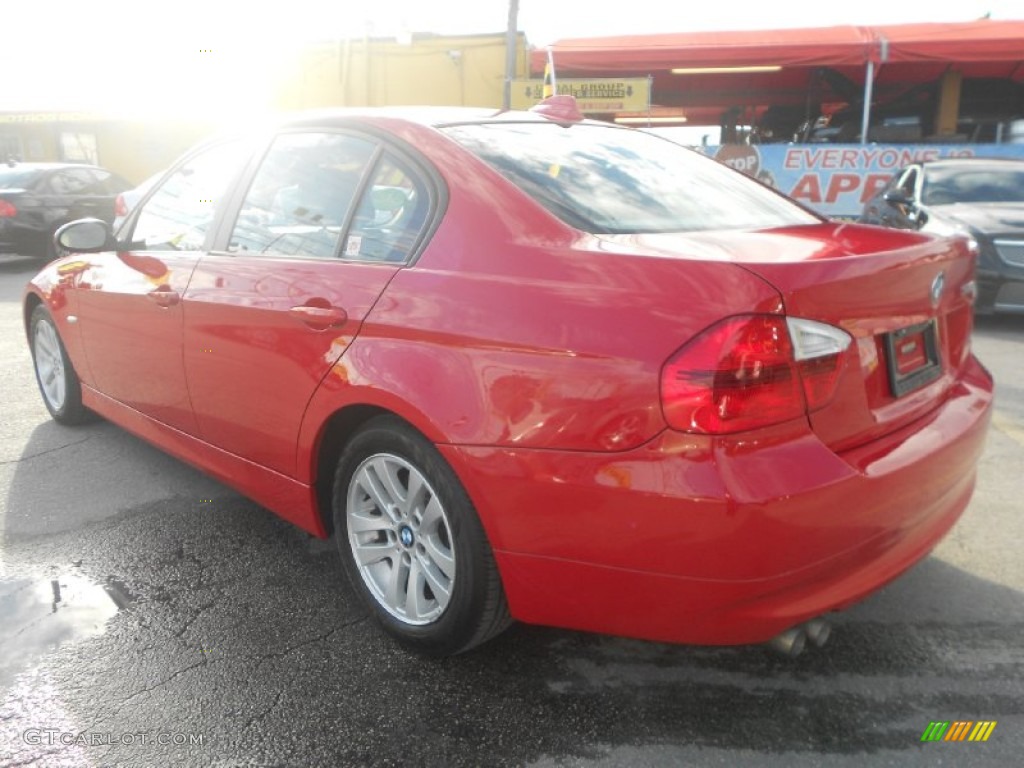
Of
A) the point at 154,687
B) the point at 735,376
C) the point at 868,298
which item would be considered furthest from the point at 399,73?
the point at 735,376

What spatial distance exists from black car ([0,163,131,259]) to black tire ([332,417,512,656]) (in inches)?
397

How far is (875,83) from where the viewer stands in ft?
57.7

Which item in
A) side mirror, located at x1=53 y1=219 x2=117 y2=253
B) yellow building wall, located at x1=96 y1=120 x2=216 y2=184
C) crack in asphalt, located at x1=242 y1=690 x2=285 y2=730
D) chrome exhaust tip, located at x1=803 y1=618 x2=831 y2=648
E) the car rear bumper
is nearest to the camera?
the car rear bumper

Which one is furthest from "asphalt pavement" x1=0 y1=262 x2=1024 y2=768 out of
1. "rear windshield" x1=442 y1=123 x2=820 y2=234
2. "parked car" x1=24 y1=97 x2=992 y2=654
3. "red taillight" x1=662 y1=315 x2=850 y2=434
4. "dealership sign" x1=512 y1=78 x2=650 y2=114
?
"dealership sign" x1=512 y1=78 x2=650 y2=114

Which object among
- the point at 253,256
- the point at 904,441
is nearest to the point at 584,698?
the point at 904,441

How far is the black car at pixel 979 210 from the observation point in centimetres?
686

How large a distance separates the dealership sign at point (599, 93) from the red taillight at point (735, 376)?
13.2 metres

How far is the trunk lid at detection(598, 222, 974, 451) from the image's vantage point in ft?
6.20

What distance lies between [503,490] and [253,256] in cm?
138

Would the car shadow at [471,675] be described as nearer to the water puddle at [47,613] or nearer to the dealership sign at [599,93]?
the water puddle at [47,613]

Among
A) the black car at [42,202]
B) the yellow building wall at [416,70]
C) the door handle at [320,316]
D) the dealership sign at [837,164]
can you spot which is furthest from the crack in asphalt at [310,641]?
the yellow building wall at [416,70]

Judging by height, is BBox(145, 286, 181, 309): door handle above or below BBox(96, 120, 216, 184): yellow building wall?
below

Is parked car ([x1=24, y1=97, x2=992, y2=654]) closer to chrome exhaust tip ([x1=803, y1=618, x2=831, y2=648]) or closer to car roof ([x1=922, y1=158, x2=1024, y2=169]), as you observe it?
chrome exhaust tip ([x1=803, y1=618, x2=831, y2=648])

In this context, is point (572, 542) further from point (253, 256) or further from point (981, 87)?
point (981, 87)
